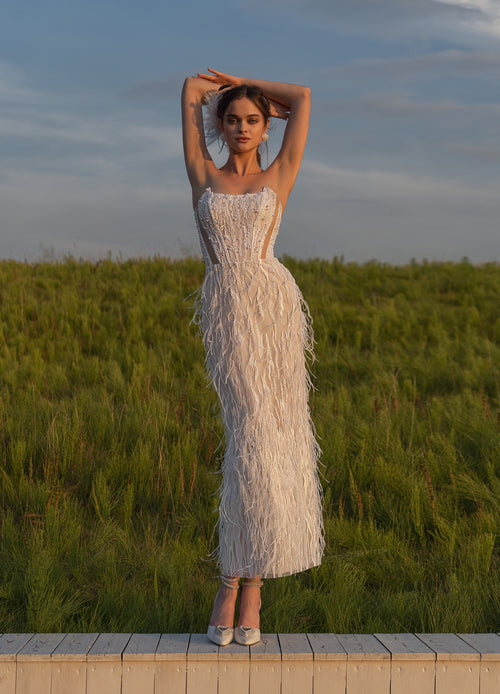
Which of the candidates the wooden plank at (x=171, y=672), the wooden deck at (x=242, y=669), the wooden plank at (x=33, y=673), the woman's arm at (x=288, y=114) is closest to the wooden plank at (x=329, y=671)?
the wooden deck at (x=242, y=669)

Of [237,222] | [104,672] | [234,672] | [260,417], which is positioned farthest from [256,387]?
[104,672]

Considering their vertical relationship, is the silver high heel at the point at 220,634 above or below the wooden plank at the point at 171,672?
above

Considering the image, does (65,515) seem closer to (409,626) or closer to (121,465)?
(121,465)

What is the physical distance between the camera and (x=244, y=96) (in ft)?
8.69

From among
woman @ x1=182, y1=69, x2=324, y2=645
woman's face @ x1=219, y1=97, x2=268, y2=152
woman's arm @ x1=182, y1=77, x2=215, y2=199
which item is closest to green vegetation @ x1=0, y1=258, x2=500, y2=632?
woman @ x1=182, y1=69, x2=324, y2=645

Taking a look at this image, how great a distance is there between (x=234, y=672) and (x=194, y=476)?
1.63m

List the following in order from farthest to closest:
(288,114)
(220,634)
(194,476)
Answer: (194,476) → (288,114) → (220,634)

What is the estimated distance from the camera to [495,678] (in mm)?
2420

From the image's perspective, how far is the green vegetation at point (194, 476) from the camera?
2967 millimetres

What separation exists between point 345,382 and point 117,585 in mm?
3640

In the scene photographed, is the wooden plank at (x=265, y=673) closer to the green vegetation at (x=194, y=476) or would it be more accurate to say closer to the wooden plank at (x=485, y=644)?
the green vegetation at (x=194, y=476)

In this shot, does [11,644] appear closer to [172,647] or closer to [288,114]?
[172,647]

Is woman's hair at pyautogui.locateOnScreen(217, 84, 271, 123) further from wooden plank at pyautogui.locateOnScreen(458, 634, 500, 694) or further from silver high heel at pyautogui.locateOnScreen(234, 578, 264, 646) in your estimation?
wooden plank at pyautogui.locateOnScreen(458, 634, 500, 694)

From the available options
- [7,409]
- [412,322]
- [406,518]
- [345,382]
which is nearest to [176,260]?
[412,322]
